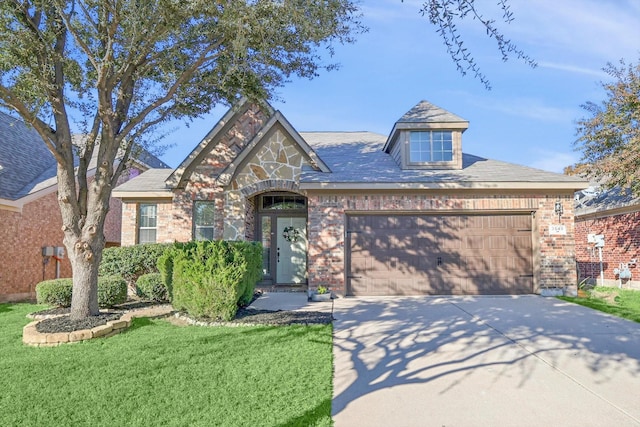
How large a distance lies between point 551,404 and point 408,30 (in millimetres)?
3873

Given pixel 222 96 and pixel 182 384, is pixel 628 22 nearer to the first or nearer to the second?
pixel 182 384

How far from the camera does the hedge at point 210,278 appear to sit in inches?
278

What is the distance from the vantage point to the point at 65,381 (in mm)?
4289

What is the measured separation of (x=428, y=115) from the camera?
1213cm

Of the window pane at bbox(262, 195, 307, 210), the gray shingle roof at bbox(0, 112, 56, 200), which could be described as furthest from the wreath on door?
the gray shingle roof at bbox(0, 112, 56, 200)

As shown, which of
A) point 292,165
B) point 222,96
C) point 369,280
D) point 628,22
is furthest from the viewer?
point 292,165

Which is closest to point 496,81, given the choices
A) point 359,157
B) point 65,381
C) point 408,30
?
point 408,30

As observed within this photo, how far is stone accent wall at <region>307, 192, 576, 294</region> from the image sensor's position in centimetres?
1030

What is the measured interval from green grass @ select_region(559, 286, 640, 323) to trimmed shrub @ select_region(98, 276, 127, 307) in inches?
413

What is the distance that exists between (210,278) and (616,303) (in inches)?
375

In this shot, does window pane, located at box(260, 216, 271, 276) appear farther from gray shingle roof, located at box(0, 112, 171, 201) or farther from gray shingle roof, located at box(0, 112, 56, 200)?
gray shingle roof, located at box(0, 112, 56, 200)

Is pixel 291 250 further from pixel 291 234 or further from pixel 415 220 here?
pixel 415 220

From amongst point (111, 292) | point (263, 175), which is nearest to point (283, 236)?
point (263, 175)

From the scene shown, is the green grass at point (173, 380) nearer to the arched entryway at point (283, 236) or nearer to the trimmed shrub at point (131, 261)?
the trimmed shrub at point (131, 261)
